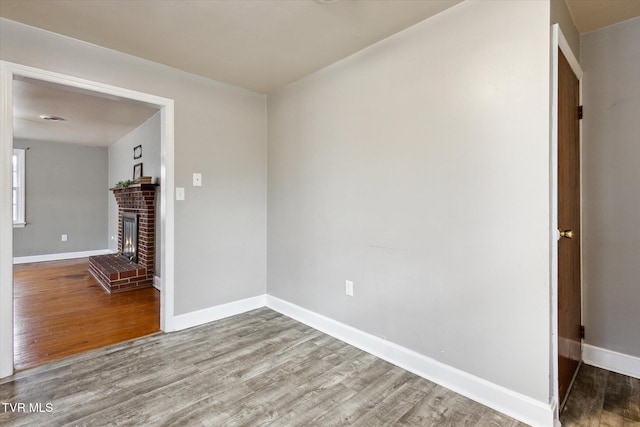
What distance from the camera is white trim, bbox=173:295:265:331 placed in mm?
2736

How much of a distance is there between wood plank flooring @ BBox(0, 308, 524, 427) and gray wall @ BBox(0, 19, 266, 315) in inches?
26.7

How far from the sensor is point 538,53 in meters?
1.53

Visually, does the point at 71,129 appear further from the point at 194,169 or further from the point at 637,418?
the point at 637,418

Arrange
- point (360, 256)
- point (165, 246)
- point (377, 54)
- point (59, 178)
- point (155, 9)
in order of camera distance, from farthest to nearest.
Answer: point (59, 178), point (165, 246), point (360, 256), point (377, 54), point (155, 9)

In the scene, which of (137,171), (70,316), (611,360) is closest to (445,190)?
(611,360)

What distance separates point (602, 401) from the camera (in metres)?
1.76

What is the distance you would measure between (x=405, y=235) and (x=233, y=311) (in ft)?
6.35

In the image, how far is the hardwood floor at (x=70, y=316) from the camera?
243 centimetres

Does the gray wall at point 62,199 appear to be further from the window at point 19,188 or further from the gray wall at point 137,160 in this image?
the gray wall at point 137,160

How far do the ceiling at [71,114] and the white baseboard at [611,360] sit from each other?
3884mm

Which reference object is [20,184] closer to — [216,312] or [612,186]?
[216,312]

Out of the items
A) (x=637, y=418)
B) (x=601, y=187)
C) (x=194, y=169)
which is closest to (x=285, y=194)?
(x=194, y=169)

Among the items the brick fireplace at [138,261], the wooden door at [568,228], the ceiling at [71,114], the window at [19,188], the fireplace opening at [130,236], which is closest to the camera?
the wooden door at [568,228]

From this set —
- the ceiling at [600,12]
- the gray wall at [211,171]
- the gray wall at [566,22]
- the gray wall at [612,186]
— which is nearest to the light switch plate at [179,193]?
the gray wall at [211,171]
